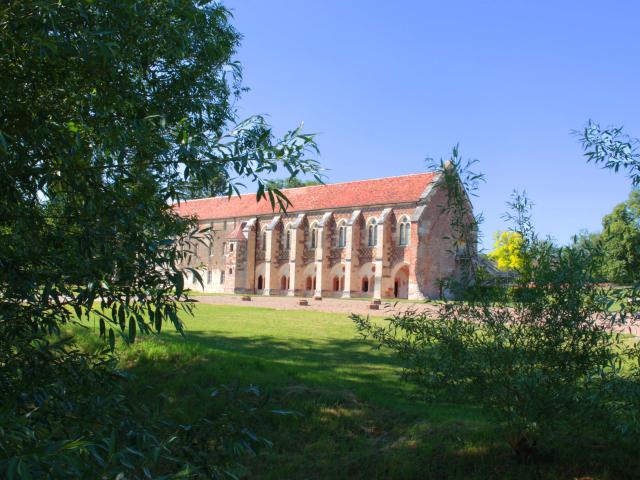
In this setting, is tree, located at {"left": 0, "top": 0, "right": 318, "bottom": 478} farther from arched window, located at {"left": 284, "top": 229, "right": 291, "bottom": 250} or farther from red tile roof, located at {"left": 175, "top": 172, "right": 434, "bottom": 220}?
arched window, located at {"left": 284, "top": 229, "right": 291, "bottom": 250}

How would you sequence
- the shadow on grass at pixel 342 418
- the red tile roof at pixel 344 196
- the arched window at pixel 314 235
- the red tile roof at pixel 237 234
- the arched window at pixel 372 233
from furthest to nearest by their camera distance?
the red tile roof at pixel 237 234
the arched window at pixel 314 235
the arched window at pixel 372 233
the red tile roof at pixel 344 196
the shadow on grass at pixel 342 418

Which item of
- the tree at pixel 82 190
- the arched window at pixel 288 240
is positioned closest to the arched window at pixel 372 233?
the arched window at pixel 288 240

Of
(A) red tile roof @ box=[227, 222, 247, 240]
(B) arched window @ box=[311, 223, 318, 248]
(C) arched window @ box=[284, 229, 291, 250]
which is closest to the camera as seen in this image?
(B) arched window @ box=[311, 223, 318, 248]

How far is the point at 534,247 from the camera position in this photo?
654cm

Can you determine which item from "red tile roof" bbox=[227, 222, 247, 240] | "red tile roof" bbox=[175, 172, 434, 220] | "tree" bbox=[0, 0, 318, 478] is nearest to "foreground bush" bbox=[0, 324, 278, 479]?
"tree" bbox=[0, 0, 318, 478]

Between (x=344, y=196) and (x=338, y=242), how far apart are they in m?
4.20

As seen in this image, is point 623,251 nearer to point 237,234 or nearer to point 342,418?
point 342,418

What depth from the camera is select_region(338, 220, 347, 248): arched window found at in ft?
171

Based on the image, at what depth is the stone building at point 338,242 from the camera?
4594cm

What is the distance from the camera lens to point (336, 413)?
32.6 feet

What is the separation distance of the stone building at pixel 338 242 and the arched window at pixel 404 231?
0.13ft

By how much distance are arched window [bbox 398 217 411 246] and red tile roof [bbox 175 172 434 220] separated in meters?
1.62

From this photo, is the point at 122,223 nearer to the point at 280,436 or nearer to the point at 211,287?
the point at 280,436

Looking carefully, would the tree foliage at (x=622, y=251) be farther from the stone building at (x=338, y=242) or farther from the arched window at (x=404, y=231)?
the arched window at (x=404, y=231)
